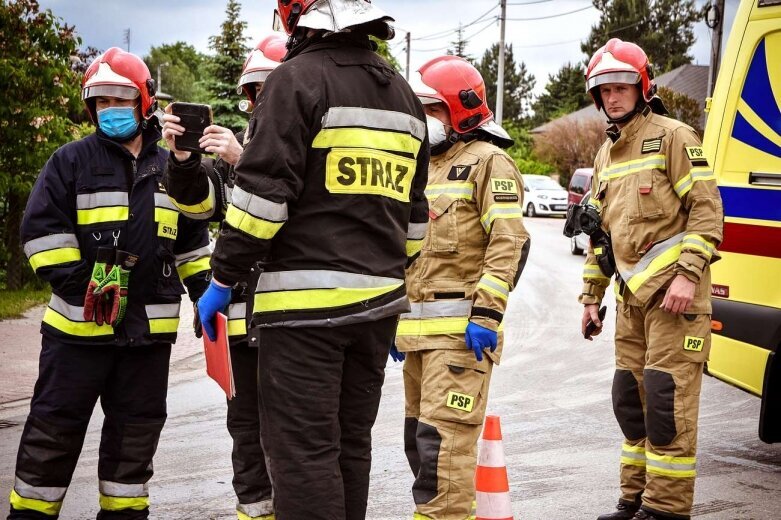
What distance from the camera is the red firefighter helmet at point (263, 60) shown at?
451 cm

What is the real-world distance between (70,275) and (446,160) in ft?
5.85

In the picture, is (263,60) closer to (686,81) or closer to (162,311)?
(162,311)

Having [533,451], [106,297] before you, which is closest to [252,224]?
[106,297]

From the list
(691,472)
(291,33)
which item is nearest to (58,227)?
(291,33)

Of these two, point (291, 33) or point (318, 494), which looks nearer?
point (318, 494)

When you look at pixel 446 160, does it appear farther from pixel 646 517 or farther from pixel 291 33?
pixel 646 517

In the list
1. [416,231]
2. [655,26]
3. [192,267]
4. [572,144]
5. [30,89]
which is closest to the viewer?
[416,231]

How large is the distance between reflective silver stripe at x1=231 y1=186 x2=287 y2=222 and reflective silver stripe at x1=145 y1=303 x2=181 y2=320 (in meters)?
1.41

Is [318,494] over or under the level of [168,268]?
under

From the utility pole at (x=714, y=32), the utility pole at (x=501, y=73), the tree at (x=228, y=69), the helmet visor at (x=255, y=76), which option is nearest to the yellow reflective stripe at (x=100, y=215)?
the helmet visor at (x=255, y=76)

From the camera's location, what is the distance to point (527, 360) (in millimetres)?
9883

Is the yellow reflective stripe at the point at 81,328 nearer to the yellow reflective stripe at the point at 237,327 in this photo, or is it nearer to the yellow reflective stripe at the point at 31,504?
the yellow reflective stripe at the point at 237,327

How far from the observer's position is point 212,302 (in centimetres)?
352

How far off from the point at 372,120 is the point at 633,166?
208 cm
